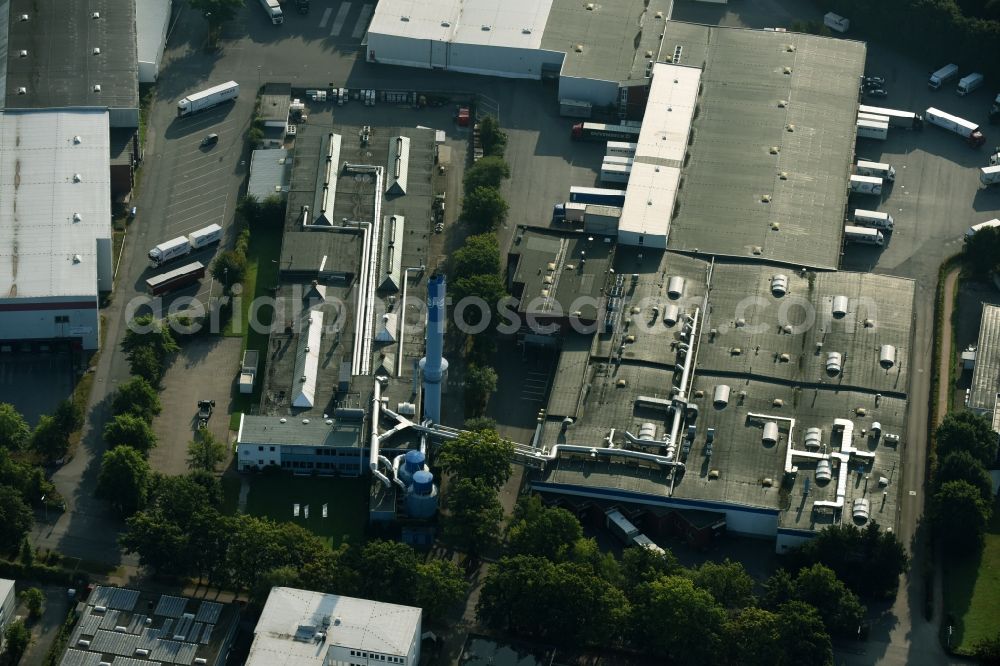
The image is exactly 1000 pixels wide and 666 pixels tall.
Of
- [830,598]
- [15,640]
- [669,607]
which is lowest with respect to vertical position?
[15,640]

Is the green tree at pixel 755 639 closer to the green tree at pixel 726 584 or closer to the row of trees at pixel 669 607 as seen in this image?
the row of trees at pixel 669 607

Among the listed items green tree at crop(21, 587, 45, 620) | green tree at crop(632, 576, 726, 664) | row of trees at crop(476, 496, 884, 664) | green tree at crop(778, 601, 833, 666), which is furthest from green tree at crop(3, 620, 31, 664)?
green tree at crop(778, 601, 833, 666)

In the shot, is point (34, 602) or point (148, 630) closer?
point (148, 630)

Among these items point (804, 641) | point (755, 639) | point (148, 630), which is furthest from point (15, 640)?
point (804, 641)

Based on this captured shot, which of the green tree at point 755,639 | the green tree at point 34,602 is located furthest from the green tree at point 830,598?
the green tree at point 34,602

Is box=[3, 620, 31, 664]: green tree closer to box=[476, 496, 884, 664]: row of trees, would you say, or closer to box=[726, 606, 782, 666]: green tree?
box=[476, 496, 884, 664]: row of trees

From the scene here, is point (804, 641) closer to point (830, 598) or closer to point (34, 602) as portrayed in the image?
point (830, 598)
